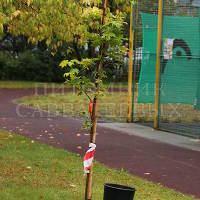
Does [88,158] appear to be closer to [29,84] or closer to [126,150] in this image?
[126,150]

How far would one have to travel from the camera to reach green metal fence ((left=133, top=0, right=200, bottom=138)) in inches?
477

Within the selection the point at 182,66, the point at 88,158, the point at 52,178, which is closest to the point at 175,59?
the point at 182,66

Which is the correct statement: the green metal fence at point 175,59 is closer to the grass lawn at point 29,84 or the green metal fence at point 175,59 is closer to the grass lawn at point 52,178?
the grass lawn at point 52,178

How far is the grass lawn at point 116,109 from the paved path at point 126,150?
1.17 meters

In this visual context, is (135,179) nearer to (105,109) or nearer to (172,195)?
(172,195)

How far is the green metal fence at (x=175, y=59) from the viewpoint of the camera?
1212 cm

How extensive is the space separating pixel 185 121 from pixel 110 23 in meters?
9.04

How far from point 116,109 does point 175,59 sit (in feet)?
17.4

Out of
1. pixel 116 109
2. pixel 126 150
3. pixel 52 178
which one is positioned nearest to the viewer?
pixel 52 178

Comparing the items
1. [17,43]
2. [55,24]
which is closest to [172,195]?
[55,24]

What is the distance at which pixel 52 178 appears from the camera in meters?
6.88

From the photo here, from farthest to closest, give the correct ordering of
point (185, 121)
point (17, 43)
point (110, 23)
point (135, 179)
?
point (17, 43)
point (185, 121)
point (135, 179)
point (110, 23)

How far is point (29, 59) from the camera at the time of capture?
3048 cm

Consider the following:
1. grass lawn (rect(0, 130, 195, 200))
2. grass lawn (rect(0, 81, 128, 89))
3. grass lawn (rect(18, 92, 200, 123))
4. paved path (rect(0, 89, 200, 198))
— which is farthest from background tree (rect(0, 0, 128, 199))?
grass lawn (rect(0, 81, 128, 89))
